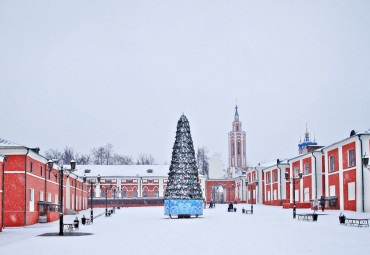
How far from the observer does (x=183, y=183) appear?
37250 millimetres

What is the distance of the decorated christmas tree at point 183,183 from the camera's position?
36812 millimetres

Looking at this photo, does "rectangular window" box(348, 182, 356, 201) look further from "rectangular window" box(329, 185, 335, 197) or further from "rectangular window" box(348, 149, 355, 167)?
"rectangular window" box(329, 185, 335, 197)

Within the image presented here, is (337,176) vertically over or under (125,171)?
over

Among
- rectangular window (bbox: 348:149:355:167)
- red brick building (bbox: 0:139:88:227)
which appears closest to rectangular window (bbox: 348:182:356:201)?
rectangular window (bbox: 348:149:355:167)

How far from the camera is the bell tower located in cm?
11188

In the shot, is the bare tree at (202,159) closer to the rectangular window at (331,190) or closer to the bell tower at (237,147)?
the bell tower at (237,147)

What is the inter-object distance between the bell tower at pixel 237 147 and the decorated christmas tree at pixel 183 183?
7404cm

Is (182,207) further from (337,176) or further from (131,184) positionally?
(131,184)

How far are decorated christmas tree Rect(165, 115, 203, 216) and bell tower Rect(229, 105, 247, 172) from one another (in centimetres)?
7404

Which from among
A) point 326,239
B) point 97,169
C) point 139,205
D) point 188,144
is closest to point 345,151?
point 188,144

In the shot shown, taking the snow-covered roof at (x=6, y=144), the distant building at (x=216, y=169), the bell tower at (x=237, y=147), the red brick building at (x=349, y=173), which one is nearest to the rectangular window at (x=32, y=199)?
the snow-covered roof at (x=6, y=144)

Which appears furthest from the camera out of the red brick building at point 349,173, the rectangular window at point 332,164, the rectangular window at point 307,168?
the rectangular window at point 307,168

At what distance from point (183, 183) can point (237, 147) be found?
77349 millimetres

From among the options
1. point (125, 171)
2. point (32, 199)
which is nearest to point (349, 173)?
point (32, 199)
